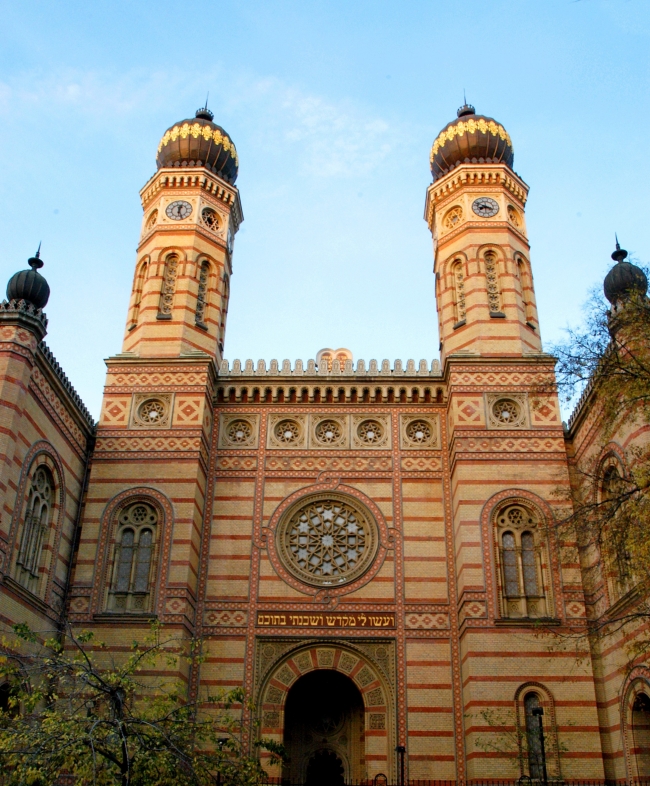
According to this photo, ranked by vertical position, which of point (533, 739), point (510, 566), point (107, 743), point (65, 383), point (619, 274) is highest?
point (619, 274)

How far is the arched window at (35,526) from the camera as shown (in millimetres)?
15438

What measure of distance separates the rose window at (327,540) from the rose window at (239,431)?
6.95ft

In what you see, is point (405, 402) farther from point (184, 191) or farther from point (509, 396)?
point (184, 191)

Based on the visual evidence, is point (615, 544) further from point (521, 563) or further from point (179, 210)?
point (179, 210)

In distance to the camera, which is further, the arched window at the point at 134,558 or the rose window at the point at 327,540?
the rose window at the point at 327,540

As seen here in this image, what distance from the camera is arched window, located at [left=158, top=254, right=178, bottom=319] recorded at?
20.5m

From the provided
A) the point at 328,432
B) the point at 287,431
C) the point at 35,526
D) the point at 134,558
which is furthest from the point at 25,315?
the point at 328,432

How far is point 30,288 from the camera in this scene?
1612cm

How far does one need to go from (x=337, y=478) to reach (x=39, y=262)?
783 cm

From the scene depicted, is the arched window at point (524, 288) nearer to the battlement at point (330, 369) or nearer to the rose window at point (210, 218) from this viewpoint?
the battlement at point (330, 369)

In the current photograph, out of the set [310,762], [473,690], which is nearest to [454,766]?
[473,690]

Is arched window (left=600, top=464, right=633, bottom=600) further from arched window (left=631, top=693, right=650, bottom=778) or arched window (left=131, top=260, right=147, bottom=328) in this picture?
arched window (left=131, top=260, right=147, bottom=328)

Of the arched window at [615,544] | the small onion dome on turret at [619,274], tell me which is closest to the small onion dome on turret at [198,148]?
the small onion dome on turret at [619,274]

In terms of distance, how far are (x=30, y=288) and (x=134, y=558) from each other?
5899 mm
